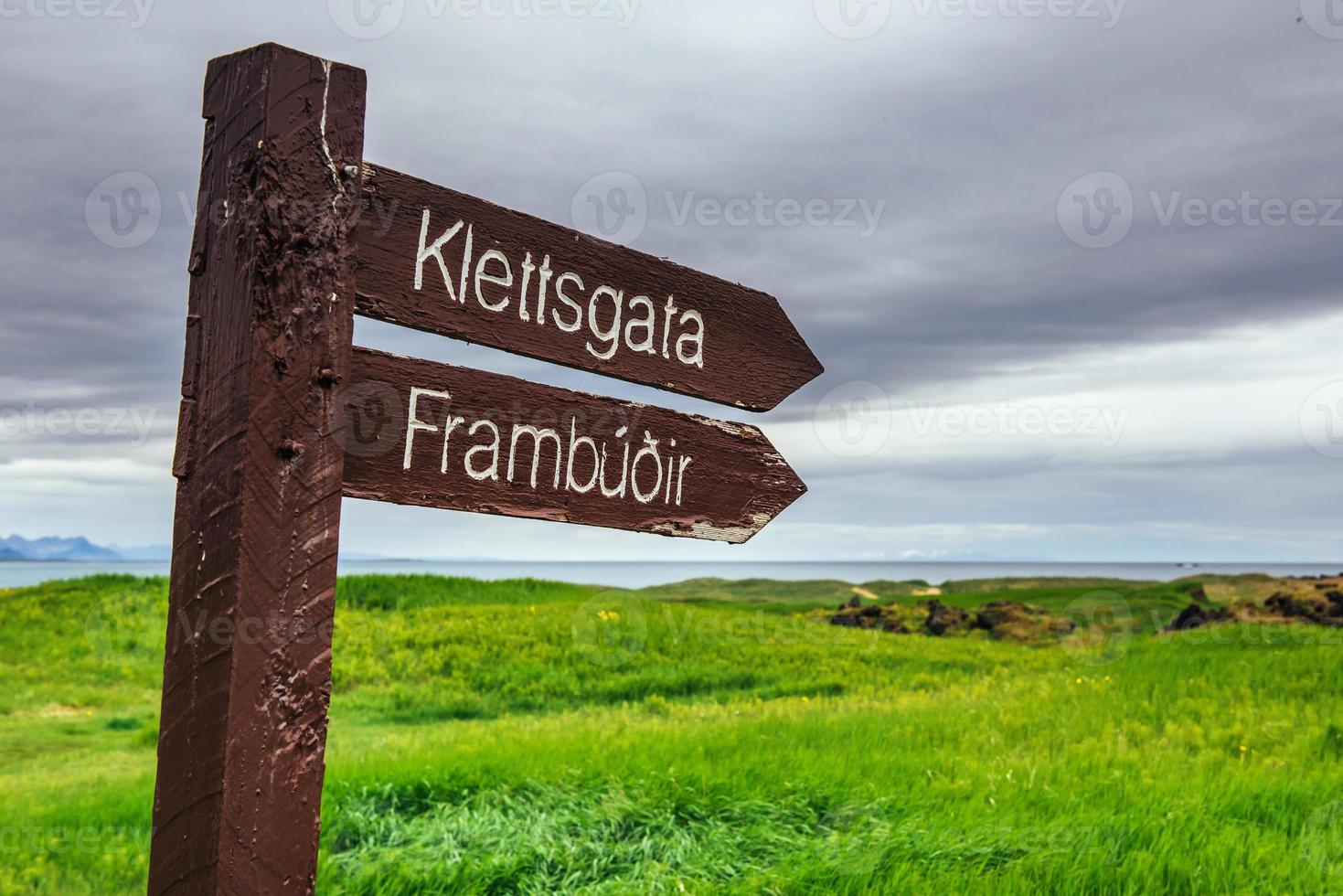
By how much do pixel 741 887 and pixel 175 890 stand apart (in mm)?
2983

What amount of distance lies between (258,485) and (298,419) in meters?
0.20

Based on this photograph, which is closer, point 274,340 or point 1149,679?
point 274,340

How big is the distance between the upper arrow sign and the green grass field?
268 cm

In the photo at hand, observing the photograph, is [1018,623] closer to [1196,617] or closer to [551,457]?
[1196,617]

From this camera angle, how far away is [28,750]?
38.9 ft

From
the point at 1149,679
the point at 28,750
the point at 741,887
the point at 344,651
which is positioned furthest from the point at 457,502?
the point at 344,651

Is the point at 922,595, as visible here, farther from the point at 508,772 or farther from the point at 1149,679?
the point at 508,772

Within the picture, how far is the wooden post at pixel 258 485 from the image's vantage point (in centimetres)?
229

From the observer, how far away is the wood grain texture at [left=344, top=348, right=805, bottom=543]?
2607mm

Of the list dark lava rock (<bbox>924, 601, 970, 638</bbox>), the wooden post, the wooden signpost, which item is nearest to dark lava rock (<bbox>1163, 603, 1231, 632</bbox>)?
dark lava rock (<bbox>924, 601, 970, 638</bbox>)

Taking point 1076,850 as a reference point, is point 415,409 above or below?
above

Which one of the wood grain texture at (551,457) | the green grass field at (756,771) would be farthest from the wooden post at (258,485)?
the green grass field at (756,771)

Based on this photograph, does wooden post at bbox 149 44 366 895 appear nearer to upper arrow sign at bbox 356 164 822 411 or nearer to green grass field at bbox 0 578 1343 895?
upper arrow sign at bbox 356 164 822 411

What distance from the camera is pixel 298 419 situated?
241cm
